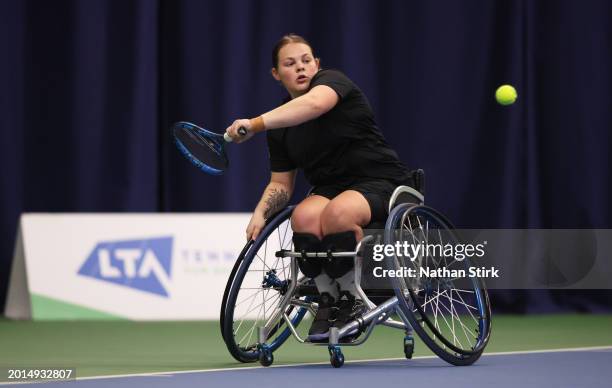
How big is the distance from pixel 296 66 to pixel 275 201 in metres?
0.46

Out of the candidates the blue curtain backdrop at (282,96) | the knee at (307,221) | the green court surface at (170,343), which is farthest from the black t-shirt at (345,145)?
the blue curtain backdrop at (282,96)

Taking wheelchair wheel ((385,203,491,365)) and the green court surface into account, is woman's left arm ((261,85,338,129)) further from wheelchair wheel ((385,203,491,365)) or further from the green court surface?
the green court surface

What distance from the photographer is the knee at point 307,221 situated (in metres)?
3.55

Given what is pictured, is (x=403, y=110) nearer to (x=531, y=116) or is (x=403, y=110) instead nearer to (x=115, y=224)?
(x=531, y=116)

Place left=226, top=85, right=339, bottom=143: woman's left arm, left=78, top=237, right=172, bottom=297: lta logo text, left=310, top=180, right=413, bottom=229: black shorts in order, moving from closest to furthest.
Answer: left=226, top=85, right=339, bottom=143: woman's left arm
left=310, top=180, right=413, bottom=229: black shorts
left=78, top=237, right=172, bottom=297: lta logo text

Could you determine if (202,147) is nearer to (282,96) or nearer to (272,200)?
(272,200)

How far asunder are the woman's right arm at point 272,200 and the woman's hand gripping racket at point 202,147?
0.26m

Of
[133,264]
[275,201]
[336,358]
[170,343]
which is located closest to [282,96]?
[133,264]

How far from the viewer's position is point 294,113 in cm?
343

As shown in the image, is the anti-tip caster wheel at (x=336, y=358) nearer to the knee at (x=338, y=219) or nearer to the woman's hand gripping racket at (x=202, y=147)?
the knee at (x=338, y=219)

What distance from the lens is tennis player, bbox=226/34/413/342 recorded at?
137 inches

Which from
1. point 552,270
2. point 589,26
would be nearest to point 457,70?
point 589,26

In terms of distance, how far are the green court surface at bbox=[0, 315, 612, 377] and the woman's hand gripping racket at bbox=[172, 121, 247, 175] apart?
0.64 meters

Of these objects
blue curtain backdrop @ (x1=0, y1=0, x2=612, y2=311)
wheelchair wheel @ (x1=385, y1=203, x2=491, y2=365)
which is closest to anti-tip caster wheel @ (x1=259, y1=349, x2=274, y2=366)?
wheelchair wheel @ (x1=385, y1=203, x2=491, y2=365)
